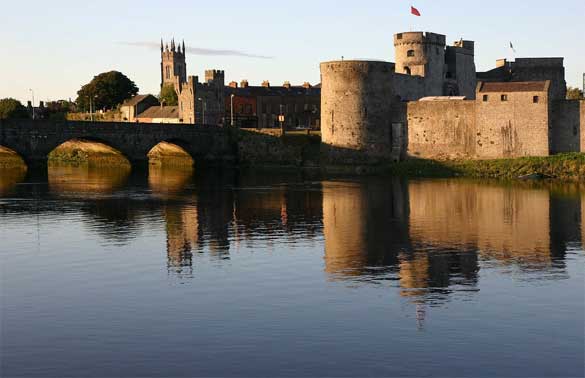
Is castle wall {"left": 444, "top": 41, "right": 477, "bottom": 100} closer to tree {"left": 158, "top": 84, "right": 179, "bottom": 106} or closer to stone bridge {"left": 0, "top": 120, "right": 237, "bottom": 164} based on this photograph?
stone bridge {"left": 0, "top": 120, "right": 237, "bottom": 164}

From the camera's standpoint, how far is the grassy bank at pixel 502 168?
6181cm

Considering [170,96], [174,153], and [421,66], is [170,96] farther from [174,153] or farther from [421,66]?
[421,66]

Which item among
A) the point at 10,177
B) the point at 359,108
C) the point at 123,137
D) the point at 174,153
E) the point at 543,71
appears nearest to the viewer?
the point at 10,177

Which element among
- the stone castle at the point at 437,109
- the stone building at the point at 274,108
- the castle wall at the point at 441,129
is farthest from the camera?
the stone building at the point at 274,108

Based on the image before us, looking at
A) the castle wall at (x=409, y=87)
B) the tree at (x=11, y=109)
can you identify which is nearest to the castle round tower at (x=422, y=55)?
the castle wall at (x=409, y=87)

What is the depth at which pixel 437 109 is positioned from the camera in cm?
6994

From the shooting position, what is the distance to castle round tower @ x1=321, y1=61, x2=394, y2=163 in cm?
7100

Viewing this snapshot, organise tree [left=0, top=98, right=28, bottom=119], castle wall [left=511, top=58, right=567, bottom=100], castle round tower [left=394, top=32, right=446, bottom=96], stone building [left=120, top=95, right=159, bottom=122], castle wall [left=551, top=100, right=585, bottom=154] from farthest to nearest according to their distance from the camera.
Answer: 1. tree [left=0, top=98, right=28, bottom=119]
2. stone building [left=120, top=95, right=159, bottom=122]
3. castle wall [left=511, top=58, right=567, bottom=100]
4. castle round tower [left=394, top=32, right=446, bottom=96]
5. castle wall [left=551, top=100, right=585, bottom=154]

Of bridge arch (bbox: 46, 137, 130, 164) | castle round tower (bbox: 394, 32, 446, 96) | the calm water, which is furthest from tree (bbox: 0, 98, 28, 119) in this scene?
the calm water

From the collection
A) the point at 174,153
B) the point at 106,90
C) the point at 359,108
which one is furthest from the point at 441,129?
the point at 106,90

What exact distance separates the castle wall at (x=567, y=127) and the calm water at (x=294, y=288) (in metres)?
17.8

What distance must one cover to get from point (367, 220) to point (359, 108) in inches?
1239

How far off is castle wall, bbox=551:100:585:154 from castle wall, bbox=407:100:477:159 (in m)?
6.22

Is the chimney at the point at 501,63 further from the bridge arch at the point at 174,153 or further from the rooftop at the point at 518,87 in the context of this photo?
the bridge arch at the point at 174,153
